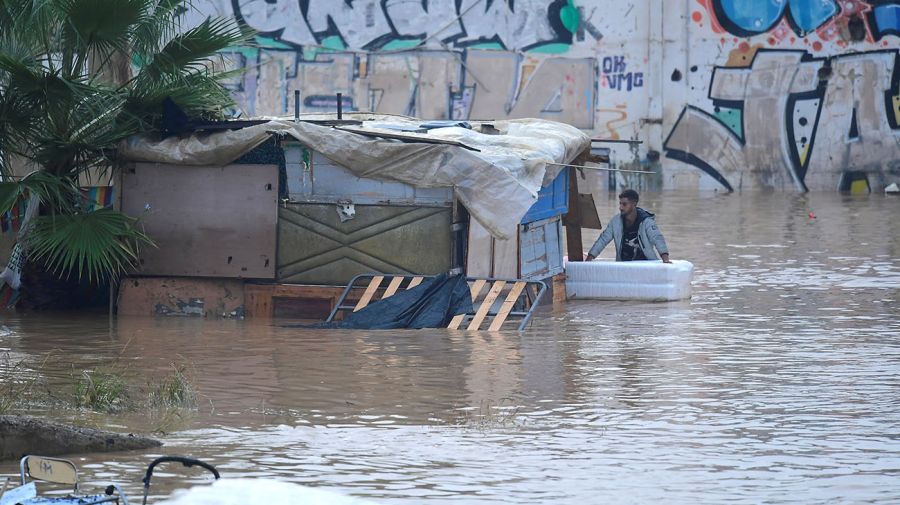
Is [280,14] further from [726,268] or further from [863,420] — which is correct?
[863,420]

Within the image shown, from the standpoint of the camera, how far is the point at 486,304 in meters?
12.7

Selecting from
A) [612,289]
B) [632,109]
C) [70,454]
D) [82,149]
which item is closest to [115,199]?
[82,149]

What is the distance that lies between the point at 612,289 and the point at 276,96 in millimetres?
19490

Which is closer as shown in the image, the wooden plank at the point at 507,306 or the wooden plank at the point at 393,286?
the wooden plank at the point at 507,306

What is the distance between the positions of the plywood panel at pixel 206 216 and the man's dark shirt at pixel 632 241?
385cm

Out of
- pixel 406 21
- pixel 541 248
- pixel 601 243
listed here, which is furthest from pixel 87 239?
pixel 406 21

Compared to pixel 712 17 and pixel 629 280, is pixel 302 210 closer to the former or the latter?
pixel 629 280

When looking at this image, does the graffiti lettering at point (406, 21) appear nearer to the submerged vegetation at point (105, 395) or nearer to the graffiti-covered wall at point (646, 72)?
the graffiti-covered wall at point (646, 72)

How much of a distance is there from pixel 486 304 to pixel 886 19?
19306 mm

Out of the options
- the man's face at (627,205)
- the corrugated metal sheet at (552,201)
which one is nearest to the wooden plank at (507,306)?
the corrugated metal sheet at (552,201)

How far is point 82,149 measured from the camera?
13.1 m

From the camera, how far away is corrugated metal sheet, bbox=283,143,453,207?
13.1 m

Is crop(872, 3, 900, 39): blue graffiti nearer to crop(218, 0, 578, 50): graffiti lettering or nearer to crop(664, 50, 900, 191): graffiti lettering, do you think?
crop(664, 50, 900, 191): graffiti lettering

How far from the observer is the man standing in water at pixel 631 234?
1492cm
